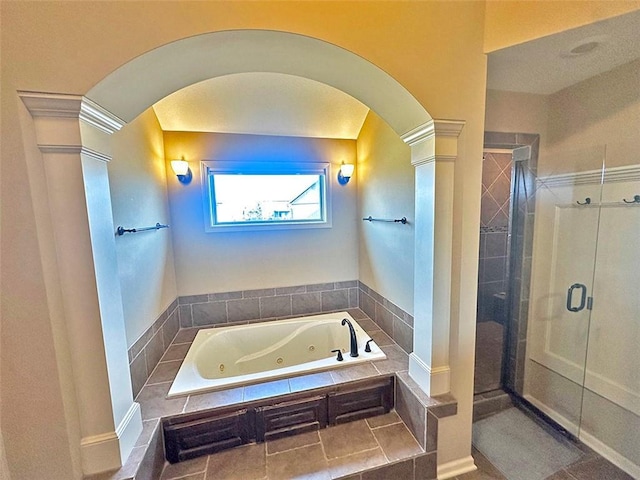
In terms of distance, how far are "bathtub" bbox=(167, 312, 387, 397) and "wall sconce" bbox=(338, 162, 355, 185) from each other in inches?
56.8

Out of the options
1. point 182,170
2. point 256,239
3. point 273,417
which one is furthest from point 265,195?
point 273,417

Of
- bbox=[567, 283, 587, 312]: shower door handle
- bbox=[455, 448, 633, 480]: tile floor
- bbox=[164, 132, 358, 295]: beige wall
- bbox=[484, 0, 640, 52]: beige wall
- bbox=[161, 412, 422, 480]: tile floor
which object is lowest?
bbox=[455, 448, 633, 480]: tile floor

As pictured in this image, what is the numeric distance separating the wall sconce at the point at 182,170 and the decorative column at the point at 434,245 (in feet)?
6.43

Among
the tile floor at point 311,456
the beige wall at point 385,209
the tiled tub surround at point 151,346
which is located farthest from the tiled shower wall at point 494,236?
the tiled tub surround at point 151,346

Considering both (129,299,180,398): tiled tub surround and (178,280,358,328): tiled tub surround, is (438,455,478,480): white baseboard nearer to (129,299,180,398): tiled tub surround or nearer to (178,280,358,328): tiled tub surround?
(178,280,358,328): tiled tub surround

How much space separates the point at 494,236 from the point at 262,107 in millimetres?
2462

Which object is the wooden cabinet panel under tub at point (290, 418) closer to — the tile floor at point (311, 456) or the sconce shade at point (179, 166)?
the tile floor at point (311, 456)

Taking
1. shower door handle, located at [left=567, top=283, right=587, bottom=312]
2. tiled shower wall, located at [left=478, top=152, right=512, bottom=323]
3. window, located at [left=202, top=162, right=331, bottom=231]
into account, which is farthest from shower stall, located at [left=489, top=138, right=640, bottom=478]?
window, located at [left=202, top=162, right=331, bottom=231]

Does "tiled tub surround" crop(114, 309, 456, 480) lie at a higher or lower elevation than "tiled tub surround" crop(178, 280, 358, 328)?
lower

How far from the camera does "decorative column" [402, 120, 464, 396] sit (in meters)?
1.37

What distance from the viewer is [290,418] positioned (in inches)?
65.8

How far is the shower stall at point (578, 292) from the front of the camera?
1.57 meters

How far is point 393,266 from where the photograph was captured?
2.26 m

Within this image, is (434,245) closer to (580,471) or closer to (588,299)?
(588,299)
